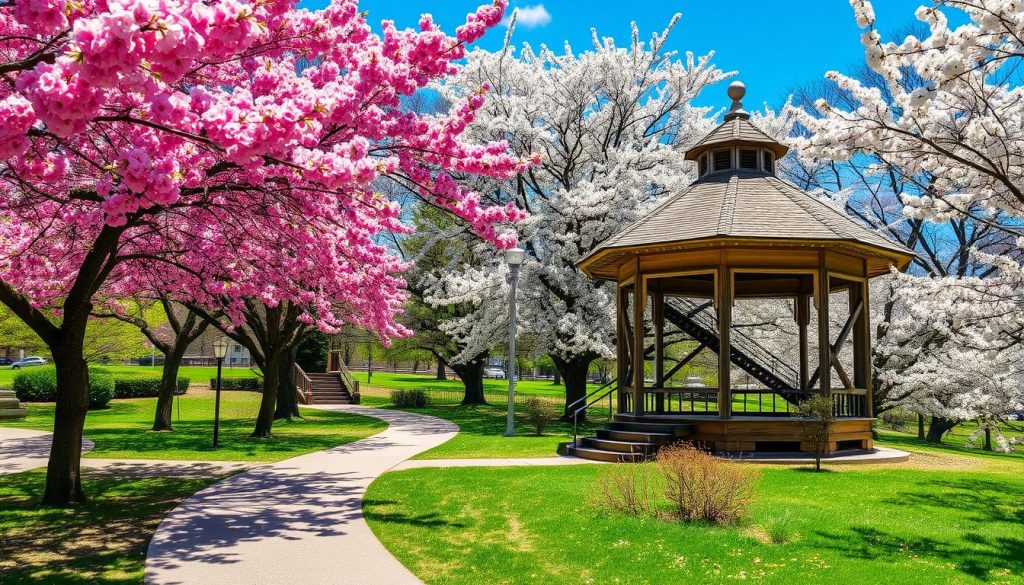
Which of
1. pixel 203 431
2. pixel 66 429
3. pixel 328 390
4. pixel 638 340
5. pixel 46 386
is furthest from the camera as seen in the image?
pixel 328 390

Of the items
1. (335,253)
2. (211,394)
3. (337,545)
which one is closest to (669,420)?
(335,253)

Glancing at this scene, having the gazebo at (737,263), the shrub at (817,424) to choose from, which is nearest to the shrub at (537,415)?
the gazebo at (737,263)

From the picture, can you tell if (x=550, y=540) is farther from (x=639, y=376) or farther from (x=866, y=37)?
(x=639, y=376)

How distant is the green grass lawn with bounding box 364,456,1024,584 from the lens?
650cm

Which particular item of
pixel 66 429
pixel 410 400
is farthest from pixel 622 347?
pixel 410 400

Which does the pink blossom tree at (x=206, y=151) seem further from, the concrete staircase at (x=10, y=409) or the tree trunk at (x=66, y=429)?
the concrete staircase at (x=10, y=409)

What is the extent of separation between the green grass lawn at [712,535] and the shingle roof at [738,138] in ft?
27.4

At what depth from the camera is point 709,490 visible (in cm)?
809

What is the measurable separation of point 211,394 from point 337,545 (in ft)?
110

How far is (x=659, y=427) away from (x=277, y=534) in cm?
865

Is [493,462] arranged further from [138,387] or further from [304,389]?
[138,387]

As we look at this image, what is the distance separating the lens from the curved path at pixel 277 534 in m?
6.49

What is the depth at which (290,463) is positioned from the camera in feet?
47.4

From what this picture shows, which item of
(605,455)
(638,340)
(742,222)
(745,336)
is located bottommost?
(605,455)
